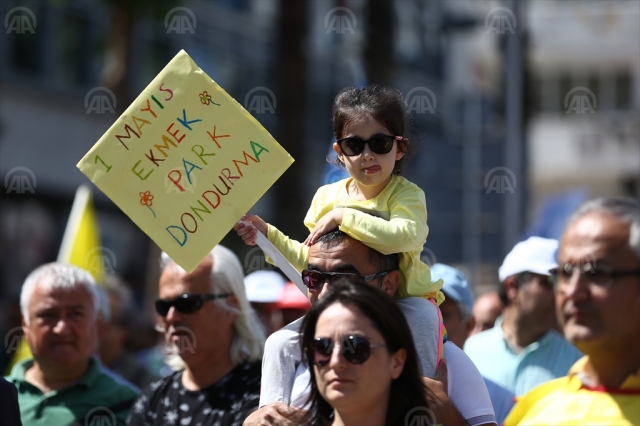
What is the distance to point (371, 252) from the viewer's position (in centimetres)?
360

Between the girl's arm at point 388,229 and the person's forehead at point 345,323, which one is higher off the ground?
the girl's arm at point 388,229

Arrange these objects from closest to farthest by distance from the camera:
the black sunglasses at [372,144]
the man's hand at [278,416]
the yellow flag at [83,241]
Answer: the man's hand at [278,416], the black sunglasses at [372,144], the yellow flag at [83,241]

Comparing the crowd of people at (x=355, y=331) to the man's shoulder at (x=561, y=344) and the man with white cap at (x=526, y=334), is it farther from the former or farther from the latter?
the man's shoulder at (x=561, y=344)

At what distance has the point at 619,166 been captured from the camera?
1401 inches

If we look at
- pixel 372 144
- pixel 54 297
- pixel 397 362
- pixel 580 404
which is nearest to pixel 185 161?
pixel 372 144

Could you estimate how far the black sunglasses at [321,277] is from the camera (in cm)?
352

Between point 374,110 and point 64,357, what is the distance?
2292 mm

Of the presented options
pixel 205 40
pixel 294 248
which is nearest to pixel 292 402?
pixel 294 248

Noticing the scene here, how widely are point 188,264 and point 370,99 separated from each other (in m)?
0.85

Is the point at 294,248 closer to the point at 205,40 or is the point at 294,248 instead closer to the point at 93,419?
the point at 93,419

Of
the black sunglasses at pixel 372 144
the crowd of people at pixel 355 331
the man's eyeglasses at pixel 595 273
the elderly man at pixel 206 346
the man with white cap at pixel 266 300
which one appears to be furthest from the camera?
the man with white cap at pixel 266 300

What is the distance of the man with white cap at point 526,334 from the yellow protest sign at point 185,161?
8.07 feet

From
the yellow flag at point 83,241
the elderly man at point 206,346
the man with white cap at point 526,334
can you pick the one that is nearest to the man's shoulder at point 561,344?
the man with white cap at point 526,334

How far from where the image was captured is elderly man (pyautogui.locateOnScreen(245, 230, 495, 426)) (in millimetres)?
3520
